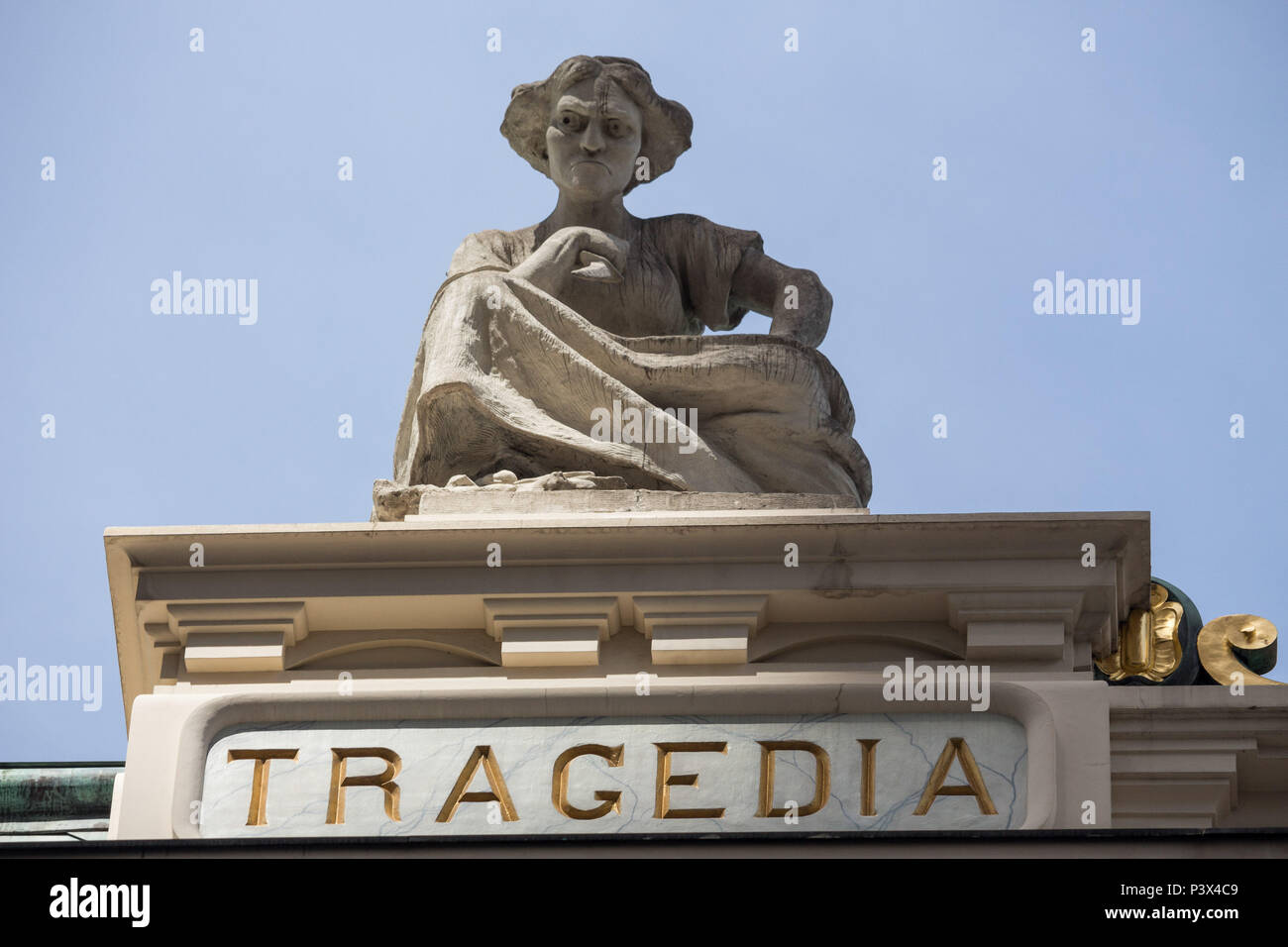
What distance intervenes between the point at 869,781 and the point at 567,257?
4454 mm

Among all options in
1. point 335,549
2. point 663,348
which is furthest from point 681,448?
point 335,549

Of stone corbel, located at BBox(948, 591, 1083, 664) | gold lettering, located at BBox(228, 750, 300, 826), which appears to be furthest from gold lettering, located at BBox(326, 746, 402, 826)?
stone corbel, located at BBox(948, 591, 1083, 664)

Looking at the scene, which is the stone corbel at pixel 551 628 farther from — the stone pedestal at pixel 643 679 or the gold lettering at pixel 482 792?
the gold lettering at pixel 482 792

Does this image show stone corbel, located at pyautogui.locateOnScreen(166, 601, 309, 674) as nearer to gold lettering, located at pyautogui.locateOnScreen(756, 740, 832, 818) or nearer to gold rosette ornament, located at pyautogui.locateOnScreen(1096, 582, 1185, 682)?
gold lettering, located at pyautogui.locateOnScreen(756, 740, 832, 818)

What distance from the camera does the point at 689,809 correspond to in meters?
13.9

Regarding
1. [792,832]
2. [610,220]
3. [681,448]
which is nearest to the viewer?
[792,832]

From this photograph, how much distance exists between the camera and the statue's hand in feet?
55.8

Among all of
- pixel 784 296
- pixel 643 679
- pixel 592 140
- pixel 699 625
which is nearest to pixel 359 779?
pixel 643 679

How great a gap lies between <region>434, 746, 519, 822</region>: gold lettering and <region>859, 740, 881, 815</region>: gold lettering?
5.34 feet

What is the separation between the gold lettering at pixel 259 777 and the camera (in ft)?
46.2

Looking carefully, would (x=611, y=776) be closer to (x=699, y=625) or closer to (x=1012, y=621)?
(x=699, y=625)

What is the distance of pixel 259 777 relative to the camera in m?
14.3
